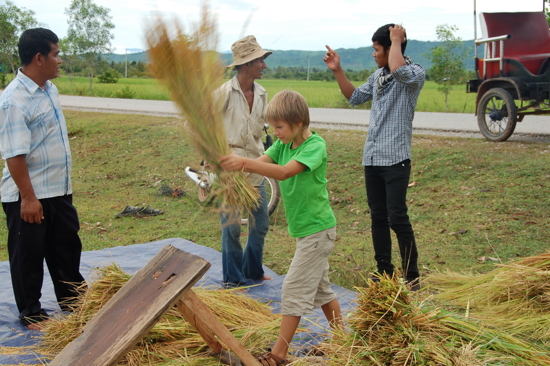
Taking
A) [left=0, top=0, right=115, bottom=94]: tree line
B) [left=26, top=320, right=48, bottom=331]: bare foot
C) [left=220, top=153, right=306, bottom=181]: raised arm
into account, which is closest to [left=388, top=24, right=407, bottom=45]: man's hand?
[left=220, top=153, right=306, bottom=181]: raised arm

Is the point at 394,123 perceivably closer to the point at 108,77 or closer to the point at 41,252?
the point at 41,252

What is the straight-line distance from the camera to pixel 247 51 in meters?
3.62

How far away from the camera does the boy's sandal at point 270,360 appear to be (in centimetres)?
248

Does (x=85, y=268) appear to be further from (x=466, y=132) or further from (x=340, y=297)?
(x=466, y=132)

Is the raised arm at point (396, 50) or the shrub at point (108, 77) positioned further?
the shrub at point (108, 77)

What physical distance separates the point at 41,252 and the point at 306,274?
5.92ft

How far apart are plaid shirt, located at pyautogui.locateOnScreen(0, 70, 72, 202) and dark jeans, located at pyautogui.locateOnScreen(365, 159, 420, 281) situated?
2.08 metres

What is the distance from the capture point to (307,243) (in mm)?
2588

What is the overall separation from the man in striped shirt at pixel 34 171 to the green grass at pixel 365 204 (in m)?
0.87

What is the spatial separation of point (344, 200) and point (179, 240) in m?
2.27

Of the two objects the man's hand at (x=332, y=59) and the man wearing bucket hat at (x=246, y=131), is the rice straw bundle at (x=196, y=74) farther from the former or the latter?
the man's hand at (x=332, y=59)

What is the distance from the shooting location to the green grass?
440 centimetres

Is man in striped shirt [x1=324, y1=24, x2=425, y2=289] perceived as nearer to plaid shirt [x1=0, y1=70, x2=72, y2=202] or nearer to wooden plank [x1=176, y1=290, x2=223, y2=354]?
wooden plank [x1=176, y1=290, x2=223, y2=354]

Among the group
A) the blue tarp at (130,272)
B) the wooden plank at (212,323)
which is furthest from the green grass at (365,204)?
the wooden plank at (212,323)
